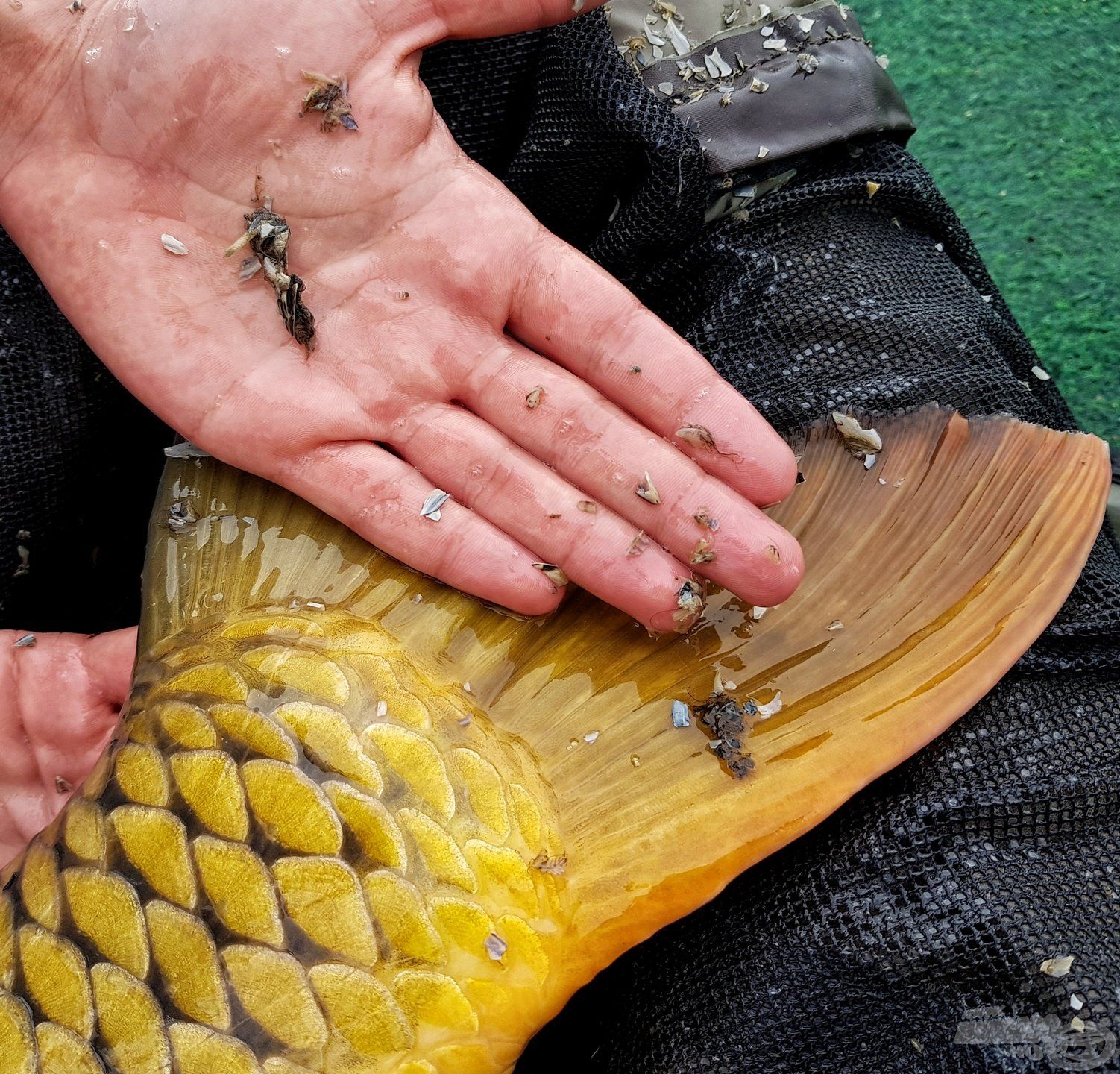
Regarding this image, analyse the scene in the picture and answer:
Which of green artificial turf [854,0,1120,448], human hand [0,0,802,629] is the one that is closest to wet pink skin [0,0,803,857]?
human hand [0,0,802,629]

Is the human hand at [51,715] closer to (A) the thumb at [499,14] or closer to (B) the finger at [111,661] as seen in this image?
(B) the finger at [111,661]

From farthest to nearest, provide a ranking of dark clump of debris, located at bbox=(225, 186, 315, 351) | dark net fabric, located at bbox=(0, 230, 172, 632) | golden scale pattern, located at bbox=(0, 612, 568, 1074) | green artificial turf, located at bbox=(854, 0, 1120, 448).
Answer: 1. green artificial turf, located at bbox=(854, 0, 1120, 448)
2. dark net fabric, located at bbox=(0, 230, 172, 632)
3. dark clump of debris, located at bbox=(225, 186, 315, 351)
4. golden scale pattern, located at bbox=(0, 612, 568, 1074)

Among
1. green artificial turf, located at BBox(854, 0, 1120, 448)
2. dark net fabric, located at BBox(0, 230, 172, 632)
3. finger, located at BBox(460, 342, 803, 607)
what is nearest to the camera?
finger, located at BBox(460, 342, 803, 607)

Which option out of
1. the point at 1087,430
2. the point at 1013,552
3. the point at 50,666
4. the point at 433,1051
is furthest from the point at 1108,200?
the point at 50,666

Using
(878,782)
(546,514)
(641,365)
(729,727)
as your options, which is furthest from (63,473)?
(878,782)

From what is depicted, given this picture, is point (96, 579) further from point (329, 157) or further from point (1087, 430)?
point (1087, 430)

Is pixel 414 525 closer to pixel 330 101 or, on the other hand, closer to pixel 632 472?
pixel 632 472

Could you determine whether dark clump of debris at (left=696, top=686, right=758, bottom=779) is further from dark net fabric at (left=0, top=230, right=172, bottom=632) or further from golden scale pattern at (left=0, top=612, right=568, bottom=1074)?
dark net fabric at (left=0, top=230, right=172, bottom=632)
